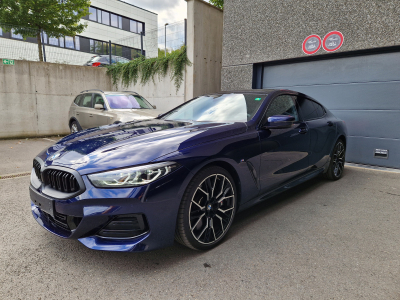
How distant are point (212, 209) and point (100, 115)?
6.05 meters

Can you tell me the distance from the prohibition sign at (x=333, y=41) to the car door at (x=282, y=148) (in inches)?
125

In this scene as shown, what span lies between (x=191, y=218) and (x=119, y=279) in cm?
70

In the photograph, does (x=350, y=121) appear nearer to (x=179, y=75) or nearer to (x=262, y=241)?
(x=262, y=241)

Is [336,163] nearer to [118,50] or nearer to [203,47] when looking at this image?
[203,47]

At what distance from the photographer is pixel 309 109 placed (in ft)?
13.5

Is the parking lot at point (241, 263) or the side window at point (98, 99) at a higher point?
the side window at point (98, 99)

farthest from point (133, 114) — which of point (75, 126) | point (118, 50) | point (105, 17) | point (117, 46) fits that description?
point (105, 17)

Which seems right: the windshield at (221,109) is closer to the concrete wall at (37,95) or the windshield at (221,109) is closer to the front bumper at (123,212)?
the front bumper at (123,212)

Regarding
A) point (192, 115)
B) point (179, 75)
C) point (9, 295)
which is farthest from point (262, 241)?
point (179, 75)

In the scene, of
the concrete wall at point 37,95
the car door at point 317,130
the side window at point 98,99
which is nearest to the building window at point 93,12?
the concrete wall at point 37,95

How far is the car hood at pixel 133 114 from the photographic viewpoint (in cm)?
689

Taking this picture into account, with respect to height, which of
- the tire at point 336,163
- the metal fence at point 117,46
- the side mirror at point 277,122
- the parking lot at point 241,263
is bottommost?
the parking lot at point 241,263

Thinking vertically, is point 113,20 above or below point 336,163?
above

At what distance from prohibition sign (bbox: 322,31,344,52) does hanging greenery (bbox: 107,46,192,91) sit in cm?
409
